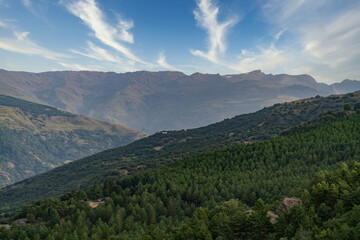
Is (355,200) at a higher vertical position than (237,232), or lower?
higher

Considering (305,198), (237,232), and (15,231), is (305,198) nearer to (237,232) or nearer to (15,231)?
(237,232)

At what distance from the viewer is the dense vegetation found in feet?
213

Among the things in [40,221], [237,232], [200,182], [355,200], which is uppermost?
[355,200]

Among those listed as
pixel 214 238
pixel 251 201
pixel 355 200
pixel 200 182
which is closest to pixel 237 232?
pixel 214 238

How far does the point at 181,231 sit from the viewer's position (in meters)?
77.1

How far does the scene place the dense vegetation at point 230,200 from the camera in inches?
2554

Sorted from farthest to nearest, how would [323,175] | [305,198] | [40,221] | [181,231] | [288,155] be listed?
1. [288,155]
2. [40,221]
3. [323,175]
4. [181,231]
5. [305,198]

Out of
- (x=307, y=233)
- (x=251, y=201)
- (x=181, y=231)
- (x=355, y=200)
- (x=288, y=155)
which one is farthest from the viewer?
(x=288, y=155)

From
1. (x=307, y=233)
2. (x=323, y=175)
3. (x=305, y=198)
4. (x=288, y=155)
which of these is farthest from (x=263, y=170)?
(x=307, y=233)

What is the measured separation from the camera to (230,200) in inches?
3846

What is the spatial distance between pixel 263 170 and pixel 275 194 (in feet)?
107

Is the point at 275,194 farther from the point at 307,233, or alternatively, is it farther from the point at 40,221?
the point at 40,221

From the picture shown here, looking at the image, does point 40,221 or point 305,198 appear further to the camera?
point 40,221

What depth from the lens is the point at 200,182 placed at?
145 m
